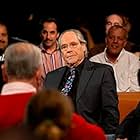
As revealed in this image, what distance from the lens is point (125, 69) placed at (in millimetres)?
7098

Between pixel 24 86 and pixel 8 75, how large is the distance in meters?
0.16

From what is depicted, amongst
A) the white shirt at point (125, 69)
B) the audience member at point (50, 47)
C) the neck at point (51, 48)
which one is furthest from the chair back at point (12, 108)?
the neck at point (51, 48)

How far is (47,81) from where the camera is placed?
5648mm

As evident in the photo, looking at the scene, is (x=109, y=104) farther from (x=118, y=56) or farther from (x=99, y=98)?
(x=118, y=56)

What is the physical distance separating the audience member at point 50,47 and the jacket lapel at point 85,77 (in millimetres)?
1795

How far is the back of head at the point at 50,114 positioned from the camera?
2920 mm

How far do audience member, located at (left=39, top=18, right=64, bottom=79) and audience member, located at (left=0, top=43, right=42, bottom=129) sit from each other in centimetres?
349

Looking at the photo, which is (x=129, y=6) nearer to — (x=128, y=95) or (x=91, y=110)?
(x=128, y=95)

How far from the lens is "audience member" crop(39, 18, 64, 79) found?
7.47m

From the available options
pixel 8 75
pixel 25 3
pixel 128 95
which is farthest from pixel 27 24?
pixel 8 75

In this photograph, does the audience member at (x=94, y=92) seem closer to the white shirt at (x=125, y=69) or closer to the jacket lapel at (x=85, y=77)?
the jacket lapel at (x=85, y=77)

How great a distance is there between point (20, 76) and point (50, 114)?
0.85m

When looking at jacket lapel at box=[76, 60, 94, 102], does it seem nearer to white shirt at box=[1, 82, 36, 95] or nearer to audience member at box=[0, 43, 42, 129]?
audience member at box=[0, 43, 42, 129]

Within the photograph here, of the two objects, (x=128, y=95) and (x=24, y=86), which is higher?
(x=24, y=86)
